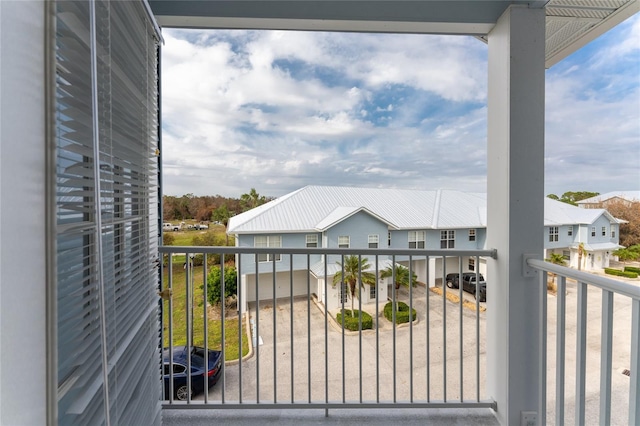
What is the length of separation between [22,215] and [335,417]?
181 cm

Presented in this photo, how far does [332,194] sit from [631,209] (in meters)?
1.76

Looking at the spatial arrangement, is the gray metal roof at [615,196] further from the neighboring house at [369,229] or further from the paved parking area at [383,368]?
the paved parking area at [383,368]

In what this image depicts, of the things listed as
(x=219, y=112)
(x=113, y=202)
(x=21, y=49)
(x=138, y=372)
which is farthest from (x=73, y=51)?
(x=219, y=112)

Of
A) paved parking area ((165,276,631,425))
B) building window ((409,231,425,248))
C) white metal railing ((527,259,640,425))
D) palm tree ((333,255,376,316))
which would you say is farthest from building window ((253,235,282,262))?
white metal railing ((527,259,640,425))

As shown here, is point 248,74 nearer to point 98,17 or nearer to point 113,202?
point 98,17

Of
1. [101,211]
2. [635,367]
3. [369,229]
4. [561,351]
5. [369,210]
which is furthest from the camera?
[369,210]

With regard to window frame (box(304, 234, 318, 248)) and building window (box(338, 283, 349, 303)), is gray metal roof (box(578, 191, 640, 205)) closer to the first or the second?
building window (box(338, 283, 349, 303))

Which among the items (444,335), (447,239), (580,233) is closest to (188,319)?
(444,335)

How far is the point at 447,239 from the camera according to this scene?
1.99 meters

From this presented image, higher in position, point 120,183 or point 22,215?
point 120,183

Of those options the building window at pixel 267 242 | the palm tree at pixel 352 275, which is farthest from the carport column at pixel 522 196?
the building window at pixel 267 242

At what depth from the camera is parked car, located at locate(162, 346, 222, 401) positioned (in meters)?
1.79

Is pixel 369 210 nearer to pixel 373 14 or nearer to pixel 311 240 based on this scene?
pixel 311 240

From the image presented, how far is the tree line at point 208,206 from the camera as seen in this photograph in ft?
5.98
